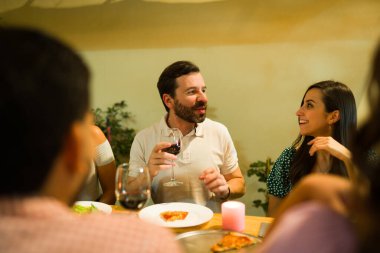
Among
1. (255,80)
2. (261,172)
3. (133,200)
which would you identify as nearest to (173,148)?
(133,200)

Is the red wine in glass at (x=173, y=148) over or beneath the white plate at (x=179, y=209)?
over

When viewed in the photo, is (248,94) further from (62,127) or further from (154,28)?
(62,127)

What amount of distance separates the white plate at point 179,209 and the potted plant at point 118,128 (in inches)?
69.4

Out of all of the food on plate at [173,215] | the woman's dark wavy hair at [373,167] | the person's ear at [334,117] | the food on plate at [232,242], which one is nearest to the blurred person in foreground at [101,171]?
the food on plate at [173,215]

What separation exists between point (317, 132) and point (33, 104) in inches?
76.5

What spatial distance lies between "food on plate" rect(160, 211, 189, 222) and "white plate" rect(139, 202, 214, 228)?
1cm

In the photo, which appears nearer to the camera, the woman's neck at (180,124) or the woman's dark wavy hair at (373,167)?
the woman's dark wavy hair at (373,167)

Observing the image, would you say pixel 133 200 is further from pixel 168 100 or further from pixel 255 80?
pixel 255 80

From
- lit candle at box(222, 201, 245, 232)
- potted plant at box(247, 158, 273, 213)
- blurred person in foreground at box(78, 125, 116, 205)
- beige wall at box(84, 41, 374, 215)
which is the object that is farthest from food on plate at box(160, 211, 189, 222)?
beige wall at box(84, 41, 374, 215)

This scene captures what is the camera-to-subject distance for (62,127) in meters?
0.61

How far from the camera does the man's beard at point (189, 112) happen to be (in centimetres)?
244

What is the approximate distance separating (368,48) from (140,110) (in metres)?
2.02

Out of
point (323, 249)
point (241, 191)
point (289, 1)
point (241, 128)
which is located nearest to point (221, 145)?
point (241, 191)

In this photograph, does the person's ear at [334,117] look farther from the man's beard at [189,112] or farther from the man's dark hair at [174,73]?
the man's dark hair at [174,73]
